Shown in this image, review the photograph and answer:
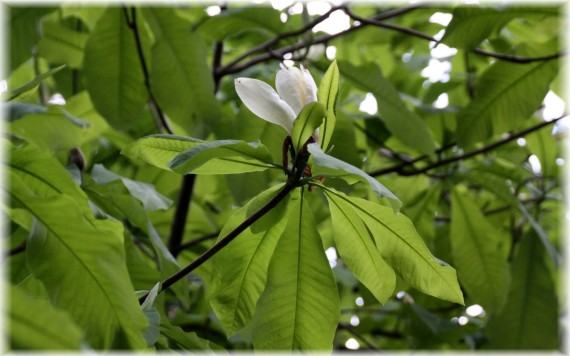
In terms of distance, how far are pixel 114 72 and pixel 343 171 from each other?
689 mm

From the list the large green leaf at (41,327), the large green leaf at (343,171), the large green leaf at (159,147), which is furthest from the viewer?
the large green leaf at (159,147)

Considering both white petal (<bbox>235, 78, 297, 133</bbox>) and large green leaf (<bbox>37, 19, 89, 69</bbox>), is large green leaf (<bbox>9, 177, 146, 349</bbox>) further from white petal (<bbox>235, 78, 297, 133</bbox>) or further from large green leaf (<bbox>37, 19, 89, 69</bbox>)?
large green leaf (<bbox>37, 19, 89, 69</bbox>)

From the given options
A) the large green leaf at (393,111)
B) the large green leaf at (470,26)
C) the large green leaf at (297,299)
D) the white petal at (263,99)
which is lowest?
the large green leaf at (297,299)

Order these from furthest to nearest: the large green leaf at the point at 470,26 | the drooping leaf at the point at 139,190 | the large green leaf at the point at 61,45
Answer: the large green leaf at the point at 61,45 → the large green leaf at the point at 470,26 → the drooping leaf at the point at 139,190

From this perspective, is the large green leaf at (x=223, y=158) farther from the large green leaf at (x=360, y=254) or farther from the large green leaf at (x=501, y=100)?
the large green leaf at (x=501, y=100)

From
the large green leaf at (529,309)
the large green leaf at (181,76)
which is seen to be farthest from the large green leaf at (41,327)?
the large green leaf at (529,309)

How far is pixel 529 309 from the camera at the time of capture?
1315 millimetres

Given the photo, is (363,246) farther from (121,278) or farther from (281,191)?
(121,278)

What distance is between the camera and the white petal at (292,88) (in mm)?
700

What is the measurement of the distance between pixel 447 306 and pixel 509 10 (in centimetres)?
68

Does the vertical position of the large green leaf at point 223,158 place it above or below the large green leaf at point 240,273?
above

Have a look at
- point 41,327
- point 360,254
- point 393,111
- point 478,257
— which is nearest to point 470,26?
point 393,111

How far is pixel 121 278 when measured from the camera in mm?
590

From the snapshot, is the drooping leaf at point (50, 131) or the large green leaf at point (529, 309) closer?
the drooping leaf at point (50, 131)
